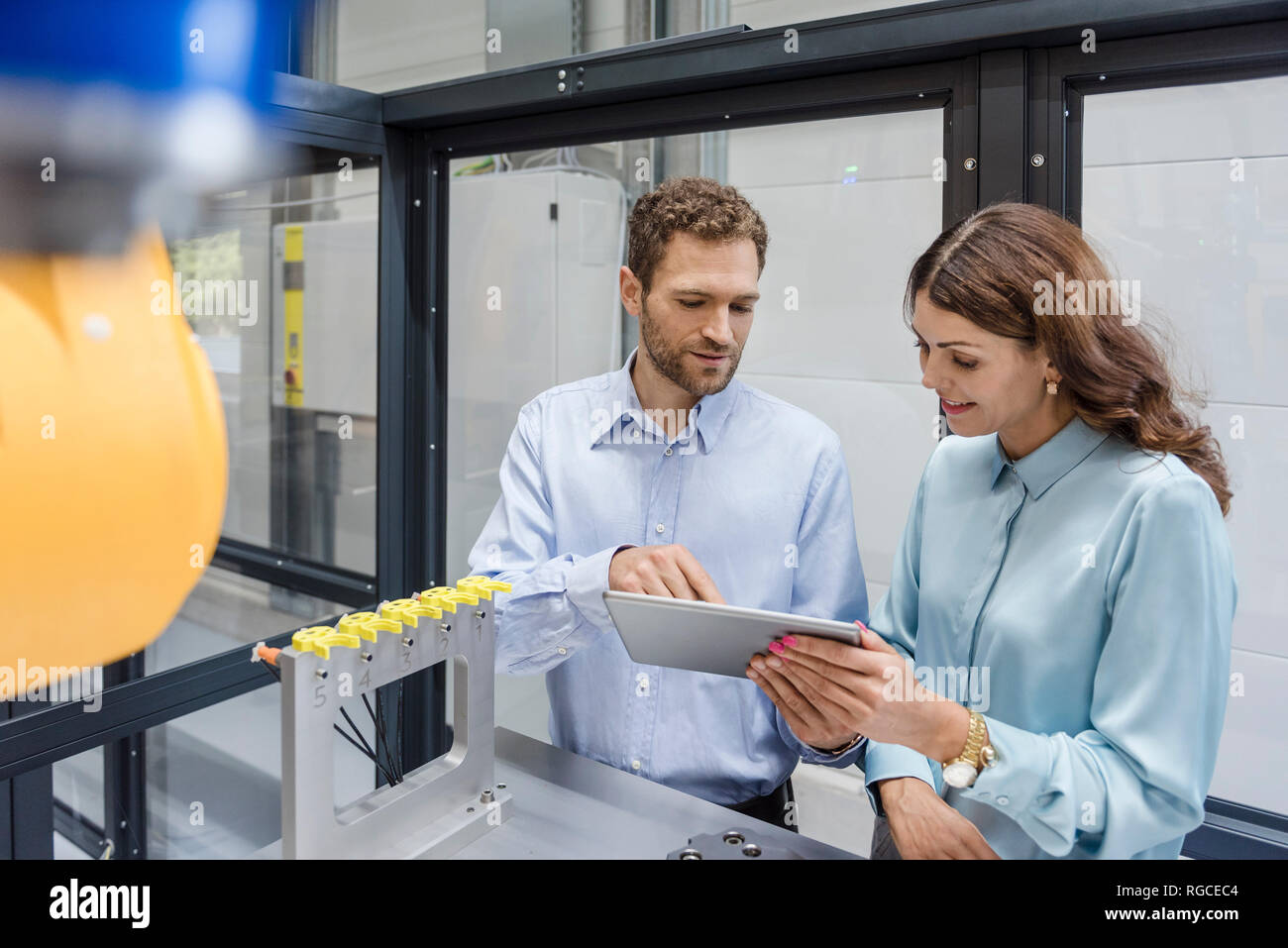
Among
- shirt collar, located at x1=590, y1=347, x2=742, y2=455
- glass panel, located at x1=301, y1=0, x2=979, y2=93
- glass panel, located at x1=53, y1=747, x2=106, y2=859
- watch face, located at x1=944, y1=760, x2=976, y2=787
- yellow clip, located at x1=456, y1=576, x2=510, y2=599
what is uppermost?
glass panel, located at x1=301, y1=0, x2=979, y2=93

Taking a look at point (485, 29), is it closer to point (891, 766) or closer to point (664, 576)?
point (664, 576)

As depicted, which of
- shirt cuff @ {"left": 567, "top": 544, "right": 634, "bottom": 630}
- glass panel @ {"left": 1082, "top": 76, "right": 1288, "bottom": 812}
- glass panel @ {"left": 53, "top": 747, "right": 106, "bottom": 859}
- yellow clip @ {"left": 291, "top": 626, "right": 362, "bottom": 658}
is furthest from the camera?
glass panel @ {"left": 53, "top": 747, "right": 106, "bottom": 859}

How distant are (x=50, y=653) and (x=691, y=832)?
1366 millimetres

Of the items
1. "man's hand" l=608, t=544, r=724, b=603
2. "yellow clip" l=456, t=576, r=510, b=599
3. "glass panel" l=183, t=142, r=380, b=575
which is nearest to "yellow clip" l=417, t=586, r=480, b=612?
"yellow clip" l=456, t=576, r=510, b=599

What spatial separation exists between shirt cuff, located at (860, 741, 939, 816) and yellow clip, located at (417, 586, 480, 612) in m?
0.57

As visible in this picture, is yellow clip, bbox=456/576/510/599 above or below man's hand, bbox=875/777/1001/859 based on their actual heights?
above

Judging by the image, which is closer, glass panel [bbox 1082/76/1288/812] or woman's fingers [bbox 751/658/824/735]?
woman's fingers [bbox 751/658/824/735]

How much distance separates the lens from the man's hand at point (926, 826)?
3.57ft

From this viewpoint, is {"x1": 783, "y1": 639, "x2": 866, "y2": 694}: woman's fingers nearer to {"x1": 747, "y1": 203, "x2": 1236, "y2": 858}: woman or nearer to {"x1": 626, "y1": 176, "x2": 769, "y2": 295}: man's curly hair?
{"x1": 747, "y1": 203, "x2": 1236, "y2": 858}: woman

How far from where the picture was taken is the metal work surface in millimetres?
1075

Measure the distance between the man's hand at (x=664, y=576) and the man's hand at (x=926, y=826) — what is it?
1.12 feet

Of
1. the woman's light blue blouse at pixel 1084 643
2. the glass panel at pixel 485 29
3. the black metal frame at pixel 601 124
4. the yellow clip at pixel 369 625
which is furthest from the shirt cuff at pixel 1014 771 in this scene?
the glass panel at pixel 485 29

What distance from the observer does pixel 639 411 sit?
1.55 m

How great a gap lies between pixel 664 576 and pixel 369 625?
1.35 feet
